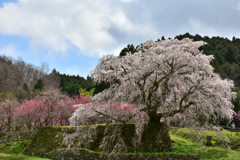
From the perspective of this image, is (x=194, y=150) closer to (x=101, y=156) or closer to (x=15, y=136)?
(x=101, y=156)

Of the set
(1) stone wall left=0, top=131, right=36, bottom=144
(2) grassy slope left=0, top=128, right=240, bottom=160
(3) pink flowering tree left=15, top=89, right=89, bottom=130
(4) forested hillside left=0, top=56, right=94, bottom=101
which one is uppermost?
(4) forested hillside left=0, top=56, right=94, bottom=101

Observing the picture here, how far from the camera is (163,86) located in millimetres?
9742

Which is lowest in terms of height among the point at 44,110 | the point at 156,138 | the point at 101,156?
the point at 101,156

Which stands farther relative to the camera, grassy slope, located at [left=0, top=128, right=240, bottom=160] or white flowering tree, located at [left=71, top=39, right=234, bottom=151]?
grassy slope, located at [left=0, top=128, right=240, bottom=160]

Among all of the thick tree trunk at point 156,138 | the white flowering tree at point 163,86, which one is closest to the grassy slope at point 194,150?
the thick tree trunk at point 156,138

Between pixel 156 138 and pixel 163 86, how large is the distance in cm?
261

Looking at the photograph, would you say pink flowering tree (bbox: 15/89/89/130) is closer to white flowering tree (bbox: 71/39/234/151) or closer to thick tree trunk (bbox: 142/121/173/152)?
white flowering tree (bbox: 71/39/234/151)

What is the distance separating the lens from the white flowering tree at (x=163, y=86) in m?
8.73

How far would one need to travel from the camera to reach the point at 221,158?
378 inches

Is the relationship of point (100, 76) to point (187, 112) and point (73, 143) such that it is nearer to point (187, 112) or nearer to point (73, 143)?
point (73, 143)

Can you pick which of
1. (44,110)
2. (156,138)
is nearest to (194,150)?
(156,138)

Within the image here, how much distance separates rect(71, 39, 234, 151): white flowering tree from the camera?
8727mm

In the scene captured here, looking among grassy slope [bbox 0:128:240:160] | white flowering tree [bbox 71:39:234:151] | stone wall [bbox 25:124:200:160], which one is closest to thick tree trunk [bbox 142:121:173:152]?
white flowering tree [bbox 71:39:234:151]

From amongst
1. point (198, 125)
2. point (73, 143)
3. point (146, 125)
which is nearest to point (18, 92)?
point (73, 143)
